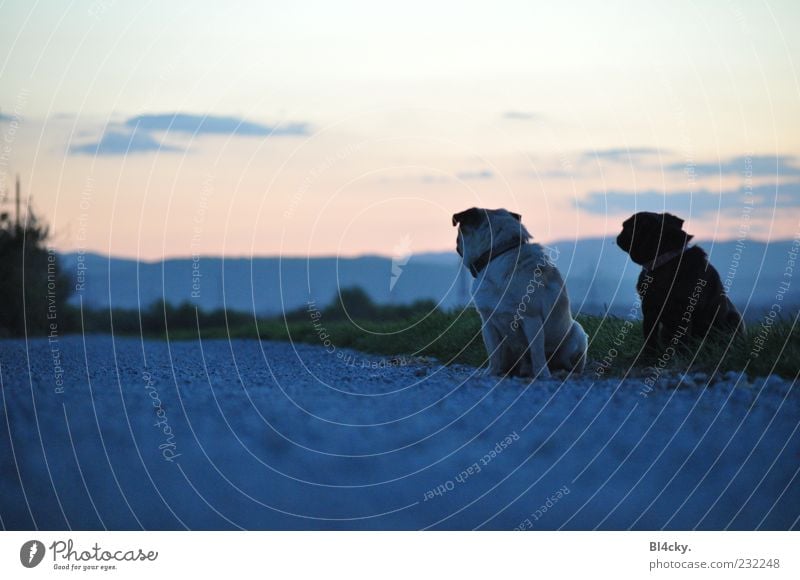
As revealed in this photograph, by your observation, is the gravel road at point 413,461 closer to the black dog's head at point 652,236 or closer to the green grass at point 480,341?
the green grass at point 480,341

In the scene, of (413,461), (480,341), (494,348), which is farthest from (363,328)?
(413,461)

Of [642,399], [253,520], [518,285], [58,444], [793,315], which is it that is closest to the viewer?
[253,520]

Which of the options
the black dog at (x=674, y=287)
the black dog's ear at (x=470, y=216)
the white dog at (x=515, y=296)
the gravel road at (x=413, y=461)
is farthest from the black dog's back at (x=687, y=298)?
the black dog's ear at (x=470, y=216)

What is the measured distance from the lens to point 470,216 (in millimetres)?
8203

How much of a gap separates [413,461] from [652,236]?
12.1 feet

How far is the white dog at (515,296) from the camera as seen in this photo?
792 centimetres

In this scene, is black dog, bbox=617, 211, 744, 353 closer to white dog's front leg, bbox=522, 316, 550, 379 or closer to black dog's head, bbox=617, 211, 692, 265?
black dog's head, bbox=617, 211, 692, 265

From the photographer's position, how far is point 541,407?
21.7 feet

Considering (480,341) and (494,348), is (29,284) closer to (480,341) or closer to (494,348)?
(480,341)

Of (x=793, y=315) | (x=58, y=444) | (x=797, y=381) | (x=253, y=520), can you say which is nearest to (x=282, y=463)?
(x=253, y=520)

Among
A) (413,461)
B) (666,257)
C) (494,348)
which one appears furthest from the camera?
(666,257)

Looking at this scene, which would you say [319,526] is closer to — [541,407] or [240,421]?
[240,421]

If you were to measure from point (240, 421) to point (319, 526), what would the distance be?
3.32ft

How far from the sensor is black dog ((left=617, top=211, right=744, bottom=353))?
8227mm
